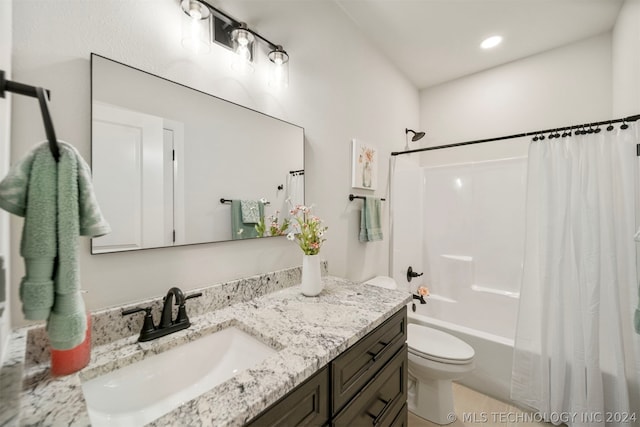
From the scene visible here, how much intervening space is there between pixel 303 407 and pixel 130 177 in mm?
921

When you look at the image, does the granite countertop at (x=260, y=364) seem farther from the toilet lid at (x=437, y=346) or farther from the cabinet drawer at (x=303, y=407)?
the toilet lid at (x=437, y=346)

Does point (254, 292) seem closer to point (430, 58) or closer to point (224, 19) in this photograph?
point (224, 19)

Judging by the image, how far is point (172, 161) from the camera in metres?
1.02

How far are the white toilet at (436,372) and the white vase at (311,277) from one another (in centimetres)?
88

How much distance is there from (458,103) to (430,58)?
0.66m

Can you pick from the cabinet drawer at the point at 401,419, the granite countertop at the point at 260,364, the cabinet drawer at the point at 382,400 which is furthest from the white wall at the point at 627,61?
A: the cabinet drawer at the point at 401,419

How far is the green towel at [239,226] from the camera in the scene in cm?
122

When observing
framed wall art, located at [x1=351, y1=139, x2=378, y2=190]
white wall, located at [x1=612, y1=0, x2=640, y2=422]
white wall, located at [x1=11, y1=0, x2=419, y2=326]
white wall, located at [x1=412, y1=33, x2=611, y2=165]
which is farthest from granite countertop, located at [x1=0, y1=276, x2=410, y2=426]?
white wall, located at [x1=412, y1=33, x2=611, y2=165]

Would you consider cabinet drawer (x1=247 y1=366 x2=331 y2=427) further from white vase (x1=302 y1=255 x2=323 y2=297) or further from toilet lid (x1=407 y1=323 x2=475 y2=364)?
toilet lid (x1=407 y1=323 x2=475 y2=364)

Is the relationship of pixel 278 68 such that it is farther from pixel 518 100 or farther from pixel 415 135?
pixel 518 100

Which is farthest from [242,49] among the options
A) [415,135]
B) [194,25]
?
[415,135]

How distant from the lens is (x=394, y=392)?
116 centimetres

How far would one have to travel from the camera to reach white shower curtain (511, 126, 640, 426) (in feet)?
4.74

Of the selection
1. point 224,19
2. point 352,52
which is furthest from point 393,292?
point 352,52
